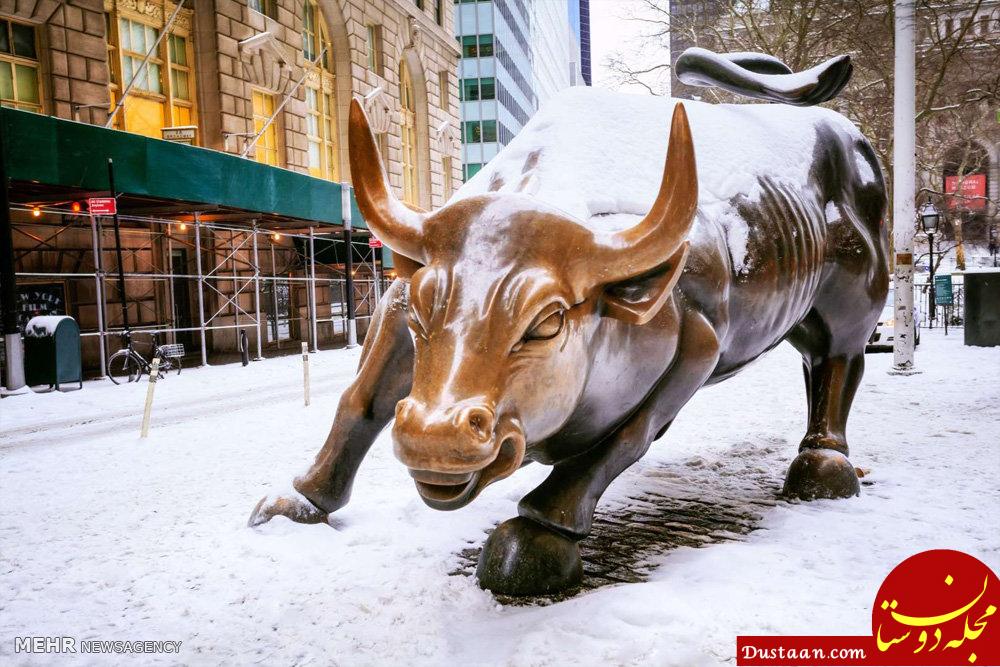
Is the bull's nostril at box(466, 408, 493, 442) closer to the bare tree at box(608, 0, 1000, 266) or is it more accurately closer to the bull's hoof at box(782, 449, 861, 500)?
the bull's hoof at box(782, 449, 861, 500)

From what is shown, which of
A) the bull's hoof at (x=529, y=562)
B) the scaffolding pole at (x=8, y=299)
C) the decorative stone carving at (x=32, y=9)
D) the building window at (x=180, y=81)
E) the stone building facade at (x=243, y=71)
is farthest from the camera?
the building window at (x=180, y=81)

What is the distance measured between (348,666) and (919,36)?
17.9m

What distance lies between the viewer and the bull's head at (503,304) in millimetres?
2408

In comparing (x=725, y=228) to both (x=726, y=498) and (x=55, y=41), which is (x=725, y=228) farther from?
(x=55, y=41)

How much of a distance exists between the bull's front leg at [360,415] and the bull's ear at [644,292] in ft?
3.30

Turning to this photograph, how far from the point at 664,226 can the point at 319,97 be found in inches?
935

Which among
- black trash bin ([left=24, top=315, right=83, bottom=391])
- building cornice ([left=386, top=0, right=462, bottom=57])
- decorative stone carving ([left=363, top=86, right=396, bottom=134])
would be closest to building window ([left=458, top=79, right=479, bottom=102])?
building cornice ([left=386, top=0, right=462, bottom=57])

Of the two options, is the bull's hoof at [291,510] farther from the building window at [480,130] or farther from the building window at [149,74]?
the building window at [480,130]

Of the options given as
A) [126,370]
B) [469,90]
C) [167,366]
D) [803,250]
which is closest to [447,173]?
[469,90]

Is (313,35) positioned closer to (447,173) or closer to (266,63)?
(266,63)

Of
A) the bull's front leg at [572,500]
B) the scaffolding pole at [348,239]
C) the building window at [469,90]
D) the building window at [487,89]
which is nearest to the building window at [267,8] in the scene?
the scaffolding pole at [348,239]

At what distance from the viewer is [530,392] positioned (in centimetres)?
261

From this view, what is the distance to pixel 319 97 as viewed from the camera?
2417 cm

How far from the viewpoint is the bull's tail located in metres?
5.18
